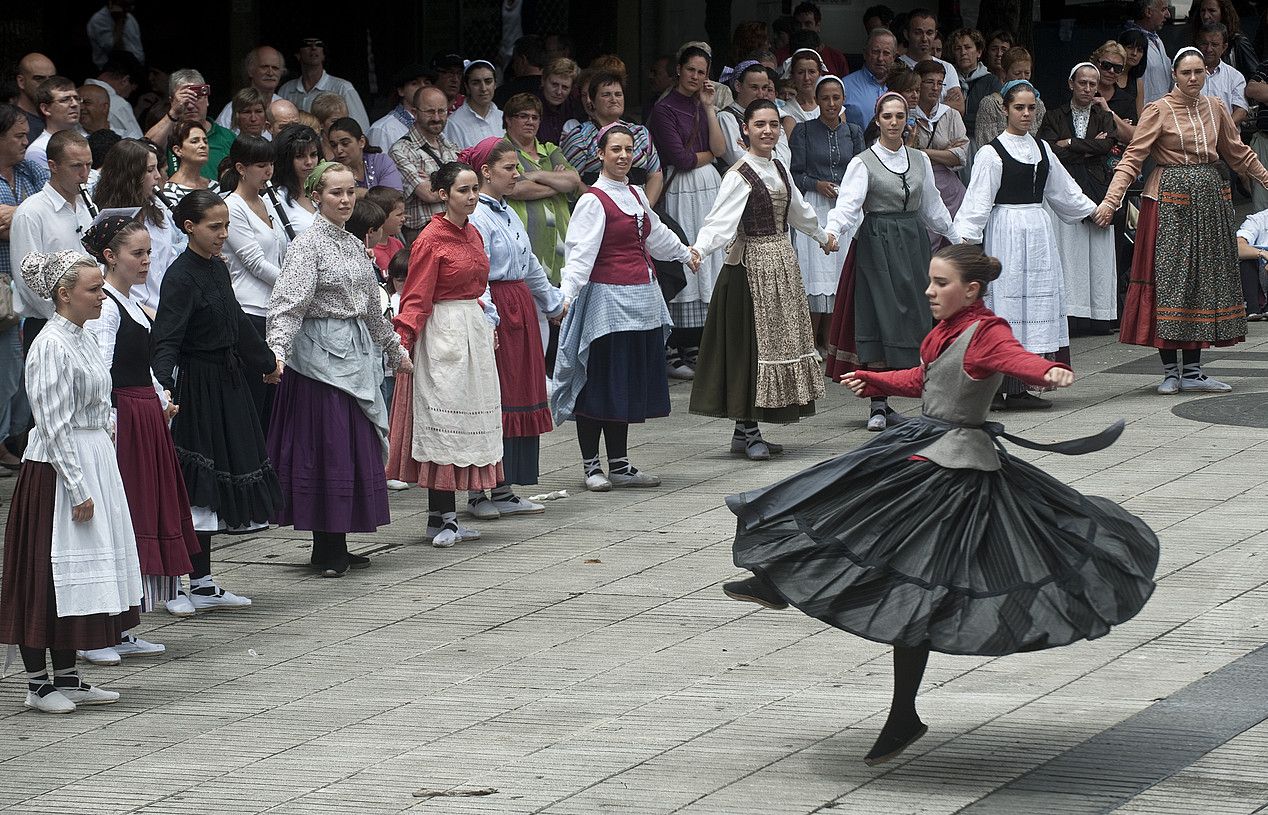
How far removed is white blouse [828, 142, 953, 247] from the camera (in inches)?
440

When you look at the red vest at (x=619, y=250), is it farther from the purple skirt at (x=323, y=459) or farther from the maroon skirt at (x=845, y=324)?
the purple skirt at (x=323, y=459)

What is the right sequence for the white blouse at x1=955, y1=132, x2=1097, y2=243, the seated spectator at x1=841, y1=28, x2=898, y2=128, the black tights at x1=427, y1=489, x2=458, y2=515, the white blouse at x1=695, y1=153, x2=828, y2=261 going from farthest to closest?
the seated spectator at x1=841, y1=28, x2=898, y2=128 → the white blouse at x1=955, y1=132, x2=1097, y2=243 → the white blouse at x1=695, y1=153, x2=828, y2=261 → the black tights at x1=427, y1=489, x2=458, y2=515

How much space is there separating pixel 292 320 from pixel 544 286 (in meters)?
1.77

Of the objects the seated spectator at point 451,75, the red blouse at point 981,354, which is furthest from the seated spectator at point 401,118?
the red blouse at point 981,354

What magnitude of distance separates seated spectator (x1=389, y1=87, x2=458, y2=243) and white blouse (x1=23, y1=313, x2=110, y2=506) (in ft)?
17.5

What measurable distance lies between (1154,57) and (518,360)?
1041 centimetres

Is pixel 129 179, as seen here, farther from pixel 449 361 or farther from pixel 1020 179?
pixel 1020 179

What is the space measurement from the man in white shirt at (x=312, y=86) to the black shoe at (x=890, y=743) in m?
A: 8.43

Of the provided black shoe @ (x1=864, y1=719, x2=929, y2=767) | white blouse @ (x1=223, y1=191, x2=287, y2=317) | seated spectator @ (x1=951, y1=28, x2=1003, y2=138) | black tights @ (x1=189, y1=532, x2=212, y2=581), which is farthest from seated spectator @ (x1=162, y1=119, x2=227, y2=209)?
seated spectator @ (x1=951, y1=28, x2=1003, y2=138)

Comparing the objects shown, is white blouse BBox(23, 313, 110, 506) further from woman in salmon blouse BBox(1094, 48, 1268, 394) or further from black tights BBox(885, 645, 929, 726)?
woman in salmon blouse BBox(1094, 48, 1268, 394)

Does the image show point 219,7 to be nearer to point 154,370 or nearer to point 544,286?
point 544,286

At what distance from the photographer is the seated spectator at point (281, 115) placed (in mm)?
11570

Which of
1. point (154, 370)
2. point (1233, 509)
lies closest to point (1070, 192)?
point (1233, 509)

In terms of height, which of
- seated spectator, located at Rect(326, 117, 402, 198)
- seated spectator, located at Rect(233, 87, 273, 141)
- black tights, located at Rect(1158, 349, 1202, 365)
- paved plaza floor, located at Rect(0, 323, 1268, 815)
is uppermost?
seated spectator, located at Rect(233, 87, 273, 141)
